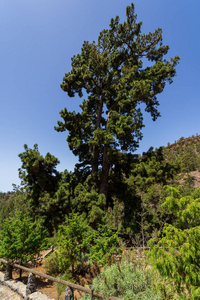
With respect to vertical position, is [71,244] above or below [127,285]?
above

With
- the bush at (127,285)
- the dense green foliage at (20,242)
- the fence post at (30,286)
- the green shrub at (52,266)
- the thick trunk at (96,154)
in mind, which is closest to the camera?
the bush at (127,285)

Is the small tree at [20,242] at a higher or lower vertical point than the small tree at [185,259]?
lower

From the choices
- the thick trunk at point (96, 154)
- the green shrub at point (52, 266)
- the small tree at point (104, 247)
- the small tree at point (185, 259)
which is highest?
the thick trunk at point (96, 154)

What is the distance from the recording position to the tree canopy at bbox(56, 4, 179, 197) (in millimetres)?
12359

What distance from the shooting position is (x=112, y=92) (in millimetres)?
15508

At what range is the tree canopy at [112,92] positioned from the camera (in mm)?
12359

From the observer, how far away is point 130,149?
45.2ft

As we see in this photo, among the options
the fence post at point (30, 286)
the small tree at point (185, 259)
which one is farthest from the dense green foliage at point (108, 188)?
the fence post at point (30, 286)

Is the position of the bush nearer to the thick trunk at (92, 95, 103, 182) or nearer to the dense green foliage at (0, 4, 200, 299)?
the dense green foliage at (0, 4, 200, 299)

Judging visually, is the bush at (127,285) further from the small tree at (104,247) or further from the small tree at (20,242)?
the small tree at (20,242)

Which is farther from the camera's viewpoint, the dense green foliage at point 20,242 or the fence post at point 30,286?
the dense green foliage at point 20,242

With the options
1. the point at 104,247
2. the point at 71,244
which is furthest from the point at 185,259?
the point at 71,244

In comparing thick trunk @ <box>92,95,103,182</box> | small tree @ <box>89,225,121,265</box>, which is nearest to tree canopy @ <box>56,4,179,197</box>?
thick trunk @ <box>92,95,103,182</box>

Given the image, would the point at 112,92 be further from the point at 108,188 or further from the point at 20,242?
the point at 20,242
